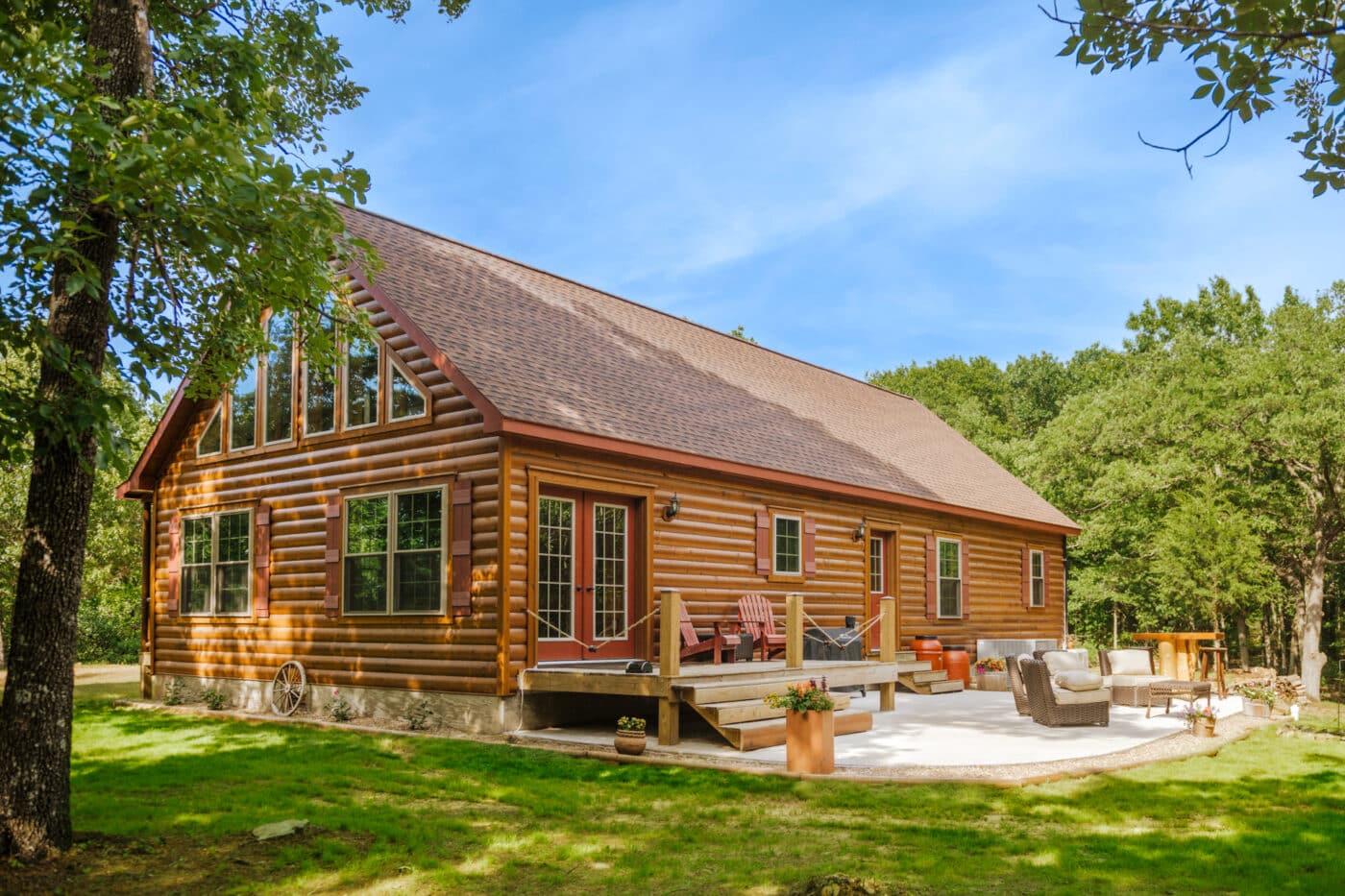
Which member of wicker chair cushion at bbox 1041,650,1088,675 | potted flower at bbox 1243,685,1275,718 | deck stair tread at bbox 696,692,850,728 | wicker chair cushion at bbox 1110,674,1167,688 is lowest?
potted flower at bbox 1243,685,1275,718

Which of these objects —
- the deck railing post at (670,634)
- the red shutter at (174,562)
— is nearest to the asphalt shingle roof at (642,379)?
the deck railing post at (670,634)

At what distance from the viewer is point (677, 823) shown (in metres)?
7.20

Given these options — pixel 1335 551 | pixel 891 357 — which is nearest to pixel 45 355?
pixel 1335 551

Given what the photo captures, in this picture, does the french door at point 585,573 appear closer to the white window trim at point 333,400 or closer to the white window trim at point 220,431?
the white window trim at point 333,400

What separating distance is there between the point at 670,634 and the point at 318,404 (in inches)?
239

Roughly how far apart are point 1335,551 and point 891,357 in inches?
1120

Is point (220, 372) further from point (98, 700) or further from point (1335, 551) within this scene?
point (1335, 551)

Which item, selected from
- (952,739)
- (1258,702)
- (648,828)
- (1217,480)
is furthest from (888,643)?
(1217,480)

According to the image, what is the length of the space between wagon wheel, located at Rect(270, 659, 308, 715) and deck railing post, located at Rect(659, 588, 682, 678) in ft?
17.3

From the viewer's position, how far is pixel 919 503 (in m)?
18.0

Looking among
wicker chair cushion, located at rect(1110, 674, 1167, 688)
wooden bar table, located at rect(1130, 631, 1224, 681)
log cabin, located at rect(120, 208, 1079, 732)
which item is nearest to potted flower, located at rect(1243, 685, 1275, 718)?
wicker chair cushion, located at rect(1110, 674, 1167, 688)

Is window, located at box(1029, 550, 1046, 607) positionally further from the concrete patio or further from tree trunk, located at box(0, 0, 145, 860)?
tree trunk, located at box(0, 0, 145, 860)

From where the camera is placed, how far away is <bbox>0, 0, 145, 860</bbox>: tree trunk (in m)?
6.03

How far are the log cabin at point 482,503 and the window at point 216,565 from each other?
0.04 metres
